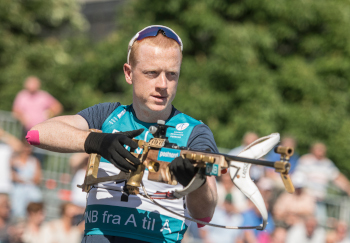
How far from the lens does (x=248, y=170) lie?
2768 millimetres

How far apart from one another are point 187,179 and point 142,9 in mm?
12018

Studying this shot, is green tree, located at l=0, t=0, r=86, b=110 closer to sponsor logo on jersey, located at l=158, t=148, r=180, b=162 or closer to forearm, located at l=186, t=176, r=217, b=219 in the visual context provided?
forearm, located at l=186, t=176, r=217, b=219

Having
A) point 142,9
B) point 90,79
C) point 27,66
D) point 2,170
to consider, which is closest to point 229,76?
point 142,9

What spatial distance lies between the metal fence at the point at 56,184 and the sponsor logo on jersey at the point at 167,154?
25.2 feet

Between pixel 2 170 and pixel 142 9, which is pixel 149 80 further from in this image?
pixel 142 9

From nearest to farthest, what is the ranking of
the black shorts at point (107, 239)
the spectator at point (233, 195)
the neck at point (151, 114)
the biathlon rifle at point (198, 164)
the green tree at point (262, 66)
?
the biathlon rifle at point (198, 164)
the black shorts at point (107, 239)
the neck at point (151, 114)
the spectator at point (233, 195)
the green tree at point (262, 66)

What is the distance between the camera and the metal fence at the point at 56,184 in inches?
401

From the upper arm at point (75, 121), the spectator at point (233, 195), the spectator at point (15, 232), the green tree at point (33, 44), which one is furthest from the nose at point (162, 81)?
the green tree at point (33, 44)

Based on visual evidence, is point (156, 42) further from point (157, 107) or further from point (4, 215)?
point (4, 215)

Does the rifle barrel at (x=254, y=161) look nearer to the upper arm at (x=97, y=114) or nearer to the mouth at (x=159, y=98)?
the mouth at (x=159, y=98)

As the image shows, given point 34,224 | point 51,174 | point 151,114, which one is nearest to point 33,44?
point 51,174

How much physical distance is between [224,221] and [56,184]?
388 centimetres

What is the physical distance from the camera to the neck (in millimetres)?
3279

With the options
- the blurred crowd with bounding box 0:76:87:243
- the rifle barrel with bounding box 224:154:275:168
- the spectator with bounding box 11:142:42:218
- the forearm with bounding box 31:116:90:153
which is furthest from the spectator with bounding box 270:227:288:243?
the rifle barrel with bounding box 224:154:275:168
